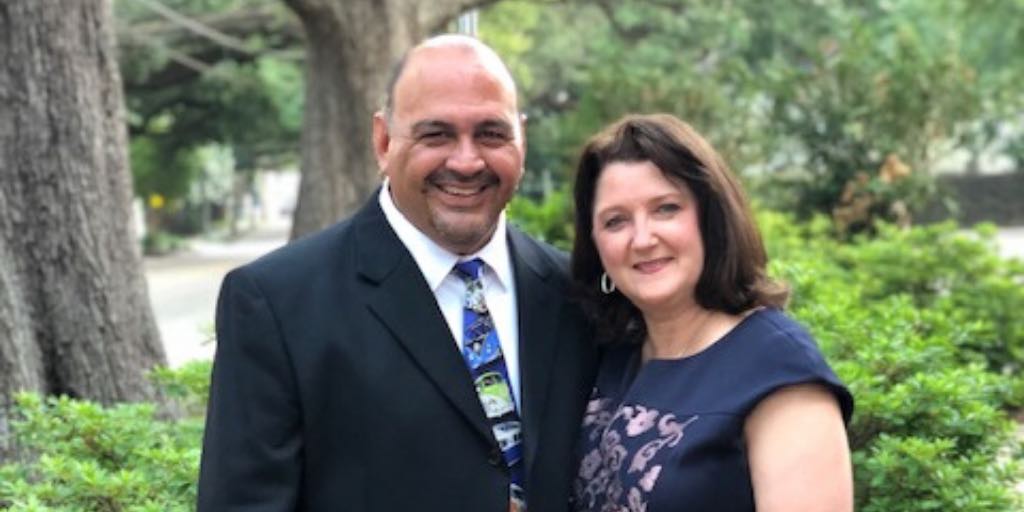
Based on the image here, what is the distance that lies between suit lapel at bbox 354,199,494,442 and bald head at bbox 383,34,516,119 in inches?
10.7

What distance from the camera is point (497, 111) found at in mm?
2652

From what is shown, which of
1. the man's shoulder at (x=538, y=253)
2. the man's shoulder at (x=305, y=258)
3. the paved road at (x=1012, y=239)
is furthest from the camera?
the paved road at (x=1012, y=239)

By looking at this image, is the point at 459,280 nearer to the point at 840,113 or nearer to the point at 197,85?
the point at 840,113

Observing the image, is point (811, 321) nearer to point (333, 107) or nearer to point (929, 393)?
point (929, 393)

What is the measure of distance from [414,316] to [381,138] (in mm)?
382

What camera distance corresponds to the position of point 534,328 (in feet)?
9.16

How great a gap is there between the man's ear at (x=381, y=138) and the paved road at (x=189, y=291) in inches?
91.4

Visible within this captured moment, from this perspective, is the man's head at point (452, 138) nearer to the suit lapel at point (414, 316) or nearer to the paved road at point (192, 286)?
the suit lapel at point (414, 316)

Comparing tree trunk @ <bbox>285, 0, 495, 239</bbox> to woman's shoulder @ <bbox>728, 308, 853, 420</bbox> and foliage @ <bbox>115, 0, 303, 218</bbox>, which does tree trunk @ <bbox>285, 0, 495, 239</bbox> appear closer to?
woman's shoulder @ <bbox>728, 308, 853, 420</bbox>

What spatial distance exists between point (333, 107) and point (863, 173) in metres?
7.03

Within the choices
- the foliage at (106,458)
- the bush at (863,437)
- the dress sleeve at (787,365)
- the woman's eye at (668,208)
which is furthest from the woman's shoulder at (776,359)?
the foliage at (106,458)

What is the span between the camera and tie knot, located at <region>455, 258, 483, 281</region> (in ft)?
8.94

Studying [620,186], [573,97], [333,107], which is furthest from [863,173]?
[573,97]

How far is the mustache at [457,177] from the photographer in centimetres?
263
